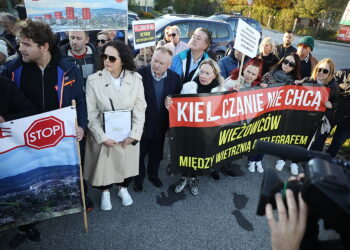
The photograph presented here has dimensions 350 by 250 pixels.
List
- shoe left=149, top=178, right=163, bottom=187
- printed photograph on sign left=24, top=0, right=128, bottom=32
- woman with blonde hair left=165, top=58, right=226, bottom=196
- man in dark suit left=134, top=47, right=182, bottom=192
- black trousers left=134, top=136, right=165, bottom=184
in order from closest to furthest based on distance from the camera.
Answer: printed photograph on sign left=24, top=0, right=128, bottom=32 < man in dark suit left=134, top=47, right=182, bottom=192 < woman with blonde hair left=165, top=58, right=226, bottom=196 < black trousers left=134, top=136, right=165, bottom=184 < shoe left=149, top=178, right=163, bottom=187

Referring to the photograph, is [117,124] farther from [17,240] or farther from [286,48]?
[286,48]

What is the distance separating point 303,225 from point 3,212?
237 cm

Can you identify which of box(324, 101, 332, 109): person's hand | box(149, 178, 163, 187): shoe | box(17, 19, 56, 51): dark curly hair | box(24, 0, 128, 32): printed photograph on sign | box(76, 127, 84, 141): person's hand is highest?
box(24, 0, 128, 32): printed photograph on sign

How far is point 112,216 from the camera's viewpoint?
2846 mm

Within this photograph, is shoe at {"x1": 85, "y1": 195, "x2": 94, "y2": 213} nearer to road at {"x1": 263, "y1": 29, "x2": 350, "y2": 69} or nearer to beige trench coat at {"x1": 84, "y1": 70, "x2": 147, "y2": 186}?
beige trench coat at {"x1": 84, "y1": 70, "x2": 147, "y2": 186}

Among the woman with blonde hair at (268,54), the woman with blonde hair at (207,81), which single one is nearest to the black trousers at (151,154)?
the woman with blonde hair at (207,81)

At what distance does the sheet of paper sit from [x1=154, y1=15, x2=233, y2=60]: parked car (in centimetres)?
590

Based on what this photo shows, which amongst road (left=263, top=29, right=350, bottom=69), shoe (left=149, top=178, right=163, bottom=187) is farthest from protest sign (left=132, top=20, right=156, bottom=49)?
road (left=263, top=29, right=350, bottom=69)

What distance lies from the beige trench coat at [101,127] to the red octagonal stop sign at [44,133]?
1.50 feet

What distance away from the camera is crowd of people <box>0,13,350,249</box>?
2.23 m

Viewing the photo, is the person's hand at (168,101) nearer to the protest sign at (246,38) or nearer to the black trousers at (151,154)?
the black trousers at (151,154)

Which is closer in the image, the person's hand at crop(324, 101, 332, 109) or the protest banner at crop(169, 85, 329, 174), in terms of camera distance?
the protest banner at crop(169, 85, 329, 174)

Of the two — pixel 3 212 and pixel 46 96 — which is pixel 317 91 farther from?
pixel 3 212

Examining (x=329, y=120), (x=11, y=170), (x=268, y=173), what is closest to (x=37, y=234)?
(x=11, y=170)
